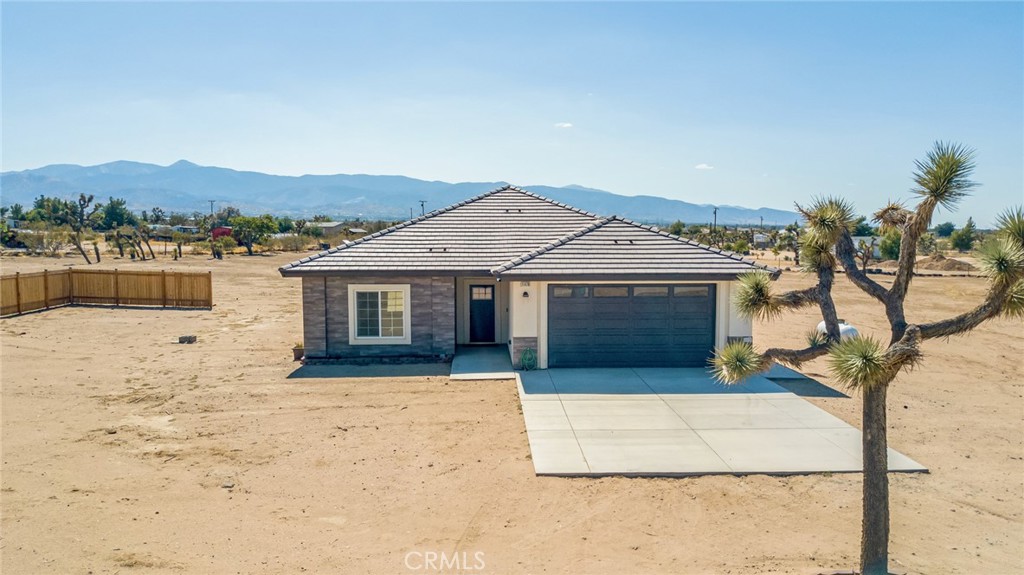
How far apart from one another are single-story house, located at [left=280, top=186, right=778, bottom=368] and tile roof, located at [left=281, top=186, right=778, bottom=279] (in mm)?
36

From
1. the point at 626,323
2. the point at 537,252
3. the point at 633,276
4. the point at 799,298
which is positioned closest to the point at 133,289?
the point at 537,252

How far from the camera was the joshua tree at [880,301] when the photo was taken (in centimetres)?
608

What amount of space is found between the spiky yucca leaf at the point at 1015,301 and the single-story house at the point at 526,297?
27.4ft

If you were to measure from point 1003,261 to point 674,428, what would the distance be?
6.89m

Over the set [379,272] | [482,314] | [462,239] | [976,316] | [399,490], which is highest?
[462,239]

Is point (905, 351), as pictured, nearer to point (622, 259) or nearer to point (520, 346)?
point (622, 259)

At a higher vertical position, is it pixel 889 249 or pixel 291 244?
pixel 889 249

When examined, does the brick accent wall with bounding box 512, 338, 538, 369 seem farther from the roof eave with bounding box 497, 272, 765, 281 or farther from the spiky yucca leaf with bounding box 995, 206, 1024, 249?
the spiky yucca leaf with bounding box 995, 206, 1024, 249

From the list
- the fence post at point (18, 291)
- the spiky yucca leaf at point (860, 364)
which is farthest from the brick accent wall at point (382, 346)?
the fence post at point (18, 291)

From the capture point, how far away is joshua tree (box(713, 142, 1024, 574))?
239 inches

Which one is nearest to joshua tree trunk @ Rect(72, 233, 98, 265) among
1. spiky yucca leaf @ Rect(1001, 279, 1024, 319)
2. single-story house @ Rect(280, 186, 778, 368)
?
single-story house @ Rect(280, 186, 778, 368)

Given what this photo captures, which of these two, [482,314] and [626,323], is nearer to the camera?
[626,323]

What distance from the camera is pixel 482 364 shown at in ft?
55.7

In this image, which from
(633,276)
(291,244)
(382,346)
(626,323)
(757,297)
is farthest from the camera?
(291,244)
